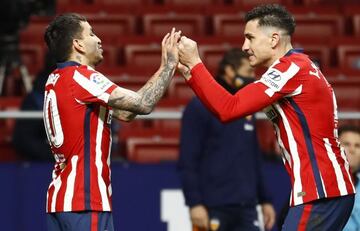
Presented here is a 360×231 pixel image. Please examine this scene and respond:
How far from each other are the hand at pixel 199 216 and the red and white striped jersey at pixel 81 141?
1983mm

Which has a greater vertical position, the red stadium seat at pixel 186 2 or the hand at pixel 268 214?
the red stadium seat at pixel 186 2

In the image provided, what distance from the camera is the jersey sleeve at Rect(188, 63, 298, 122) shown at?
5.34m

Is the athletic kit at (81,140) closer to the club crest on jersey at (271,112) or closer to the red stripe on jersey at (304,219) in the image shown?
the club crest on jersey at (271,112)

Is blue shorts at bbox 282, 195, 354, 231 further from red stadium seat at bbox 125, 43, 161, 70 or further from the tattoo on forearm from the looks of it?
red stadium seat at bbox 125, 43, 161, 70

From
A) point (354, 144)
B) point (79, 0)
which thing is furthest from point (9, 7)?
point (354, 144)

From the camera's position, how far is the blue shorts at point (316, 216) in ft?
17.4

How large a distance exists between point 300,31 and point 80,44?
5.99 meters

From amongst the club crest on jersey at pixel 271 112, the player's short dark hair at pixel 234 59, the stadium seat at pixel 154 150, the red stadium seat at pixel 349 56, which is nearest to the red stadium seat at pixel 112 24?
the red stadium seat at pixel 349 56

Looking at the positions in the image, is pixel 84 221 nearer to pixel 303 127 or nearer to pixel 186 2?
pixel 303 127

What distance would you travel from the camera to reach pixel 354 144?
6977mm

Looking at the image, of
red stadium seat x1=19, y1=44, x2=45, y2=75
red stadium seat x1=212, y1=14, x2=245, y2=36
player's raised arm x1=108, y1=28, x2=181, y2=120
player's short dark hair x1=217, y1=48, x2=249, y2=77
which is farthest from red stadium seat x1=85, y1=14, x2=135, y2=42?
player's raised arm x1=108, y1=28, x2=181, y2=120

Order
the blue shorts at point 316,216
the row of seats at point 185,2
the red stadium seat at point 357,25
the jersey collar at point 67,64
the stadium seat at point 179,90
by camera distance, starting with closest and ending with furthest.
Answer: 1. the blue shorts at point 316,216
2. the jersey collar at point 67,64
3. the stadium seat at point 179,90
4. the red stadium seat at point 357,25
5. the row of seats at point 185,2

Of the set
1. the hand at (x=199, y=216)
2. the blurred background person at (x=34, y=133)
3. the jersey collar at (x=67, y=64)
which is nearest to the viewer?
the jersey collar at (x=67, y=64)

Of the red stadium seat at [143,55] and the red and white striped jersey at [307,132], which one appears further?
the red stadium seat at [143,55]
